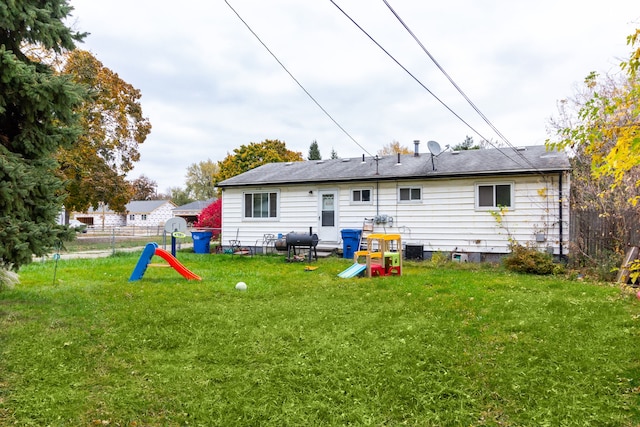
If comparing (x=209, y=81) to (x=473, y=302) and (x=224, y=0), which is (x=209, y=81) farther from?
(x=473, y=302)

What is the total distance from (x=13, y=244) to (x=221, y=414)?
3.19 m

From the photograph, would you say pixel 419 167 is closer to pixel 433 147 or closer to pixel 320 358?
pixel 433 147

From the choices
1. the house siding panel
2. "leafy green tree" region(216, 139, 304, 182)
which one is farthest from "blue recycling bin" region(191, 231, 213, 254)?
"leafy green tree" region(216, 139, 304, 182)

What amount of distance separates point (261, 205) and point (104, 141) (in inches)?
451

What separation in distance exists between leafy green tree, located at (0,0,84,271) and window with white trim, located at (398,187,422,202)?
914 cm

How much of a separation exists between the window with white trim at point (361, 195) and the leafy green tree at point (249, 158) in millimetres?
23400

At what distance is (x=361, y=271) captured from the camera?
8.84m

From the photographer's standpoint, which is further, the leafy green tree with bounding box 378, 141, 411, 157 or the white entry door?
the leafy green tree with bounding box 378, 141, 411, 157

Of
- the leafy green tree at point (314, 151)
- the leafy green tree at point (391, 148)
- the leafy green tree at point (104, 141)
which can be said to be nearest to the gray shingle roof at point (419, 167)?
the leafy green tree at point (104, 141)

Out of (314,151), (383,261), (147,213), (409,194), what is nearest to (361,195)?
(409,194)

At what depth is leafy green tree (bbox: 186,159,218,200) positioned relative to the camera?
2205 inches

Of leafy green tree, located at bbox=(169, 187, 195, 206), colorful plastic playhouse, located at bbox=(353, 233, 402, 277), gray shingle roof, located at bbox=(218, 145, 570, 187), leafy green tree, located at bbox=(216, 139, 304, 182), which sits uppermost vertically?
leafy green tree, located at bbox=(216, 139, 304, 182)

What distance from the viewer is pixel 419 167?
496 inches

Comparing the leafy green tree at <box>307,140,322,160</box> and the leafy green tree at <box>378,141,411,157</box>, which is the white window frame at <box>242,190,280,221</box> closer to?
the leafy green tree at <box>378,141,411,157</box>
